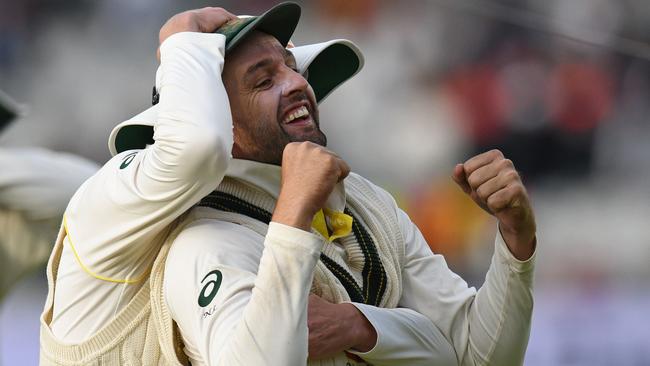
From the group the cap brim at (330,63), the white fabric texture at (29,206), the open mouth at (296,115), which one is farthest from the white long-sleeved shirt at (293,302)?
the white fabric texture at (29,206)

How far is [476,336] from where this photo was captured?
261 cm

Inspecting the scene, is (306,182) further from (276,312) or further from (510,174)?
(510,174)

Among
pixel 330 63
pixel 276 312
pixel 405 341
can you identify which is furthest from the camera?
pixel 330 63

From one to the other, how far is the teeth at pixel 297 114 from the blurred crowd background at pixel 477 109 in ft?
8.27

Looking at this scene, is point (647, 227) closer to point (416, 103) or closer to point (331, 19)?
point (416, 103)

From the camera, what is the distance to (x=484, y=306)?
262cm

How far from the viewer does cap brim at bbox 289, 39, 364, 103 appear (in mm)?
2883

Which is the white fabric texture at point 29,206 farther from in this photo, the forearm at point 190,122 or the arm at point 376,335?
the arm at point 376,335

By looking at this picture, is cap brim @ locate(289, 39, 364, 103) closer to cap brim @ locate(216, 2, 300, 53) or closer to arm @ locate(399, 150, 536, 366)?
cap brim @ locate(216, 2, 300, 53)

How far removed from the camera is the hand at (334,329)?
2338 millimetres

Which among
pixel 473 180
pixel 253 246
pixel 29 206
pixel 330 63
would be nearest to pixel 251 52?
pixel 330 63

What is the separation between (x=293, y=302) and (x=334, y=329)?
0.28 meters

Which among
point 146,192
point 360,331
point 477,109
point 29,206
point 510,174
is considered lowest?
point 29,206

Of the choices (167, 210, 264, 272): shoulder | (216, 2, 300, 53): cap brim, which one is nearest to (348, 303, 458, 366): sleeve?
(167, 210, 264, 272): shoulder
